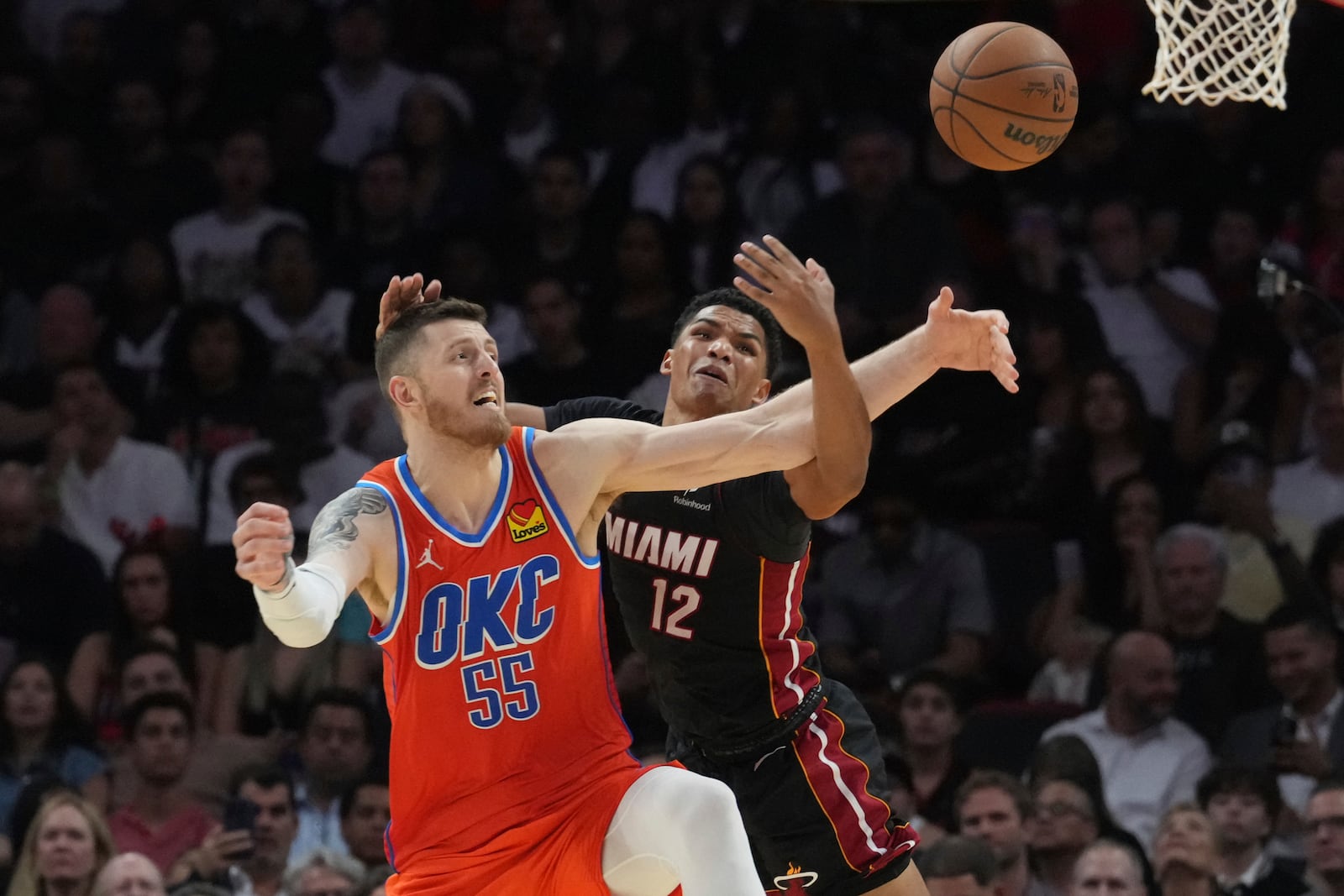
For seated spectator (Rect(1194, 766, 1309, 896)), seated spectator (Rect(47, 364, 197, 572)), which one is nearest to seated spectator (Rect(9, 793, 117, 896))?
seated spectator (Rect(47, 364, 197, 572))

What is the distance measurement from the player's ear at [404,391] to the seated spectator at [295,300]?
5.28 metres

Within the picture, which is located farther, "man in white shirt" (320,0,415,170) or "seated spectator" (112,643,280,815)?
"man in white shirt" (320,0,415,170)

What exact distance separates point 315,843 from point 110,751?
1.18 metres

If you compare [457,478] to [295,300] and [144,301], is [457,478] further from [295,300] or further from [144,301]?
[144,301]

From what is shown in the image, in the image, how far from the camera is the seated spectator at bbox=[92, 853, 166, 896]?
7988 millimetres

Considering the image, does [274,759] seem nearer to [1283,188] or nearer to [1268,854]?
[1268,854]

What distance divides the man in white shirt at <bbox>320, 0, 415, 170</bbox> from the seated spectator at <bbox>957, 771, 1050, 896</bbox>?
18.6 ft

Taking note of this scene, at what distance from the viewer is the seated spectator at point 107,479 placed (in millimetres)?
10062

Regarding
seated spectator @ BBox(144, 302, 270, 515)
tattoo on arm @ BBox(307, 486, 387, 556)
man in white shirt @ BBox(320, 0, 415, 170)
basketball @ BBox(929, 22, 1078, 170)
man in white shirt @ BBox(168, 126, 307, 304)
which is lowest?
tattoo on arm @ BBox(307, 486, 387, 556)

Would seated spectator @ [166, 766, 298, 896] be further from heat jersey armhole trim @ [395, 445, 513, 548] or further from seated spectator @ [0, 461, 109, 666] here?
heat jersey armhole trim @ [395, 445, 513, 548]

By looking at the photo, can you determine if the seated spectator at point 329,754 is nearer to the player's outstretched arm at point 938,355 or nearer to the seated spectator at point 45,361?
the seated spectator at point 45,361

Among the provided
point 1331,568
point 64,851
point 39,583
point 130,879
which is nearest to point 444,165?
point 39,583

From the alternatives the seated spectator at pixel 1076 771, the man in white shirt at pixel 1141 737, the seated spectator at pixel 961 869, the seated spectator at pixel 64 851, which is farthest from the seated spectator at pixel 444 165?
the seated spectator at pixel 961 869

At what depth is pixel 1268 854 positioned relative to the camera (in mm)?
8086
